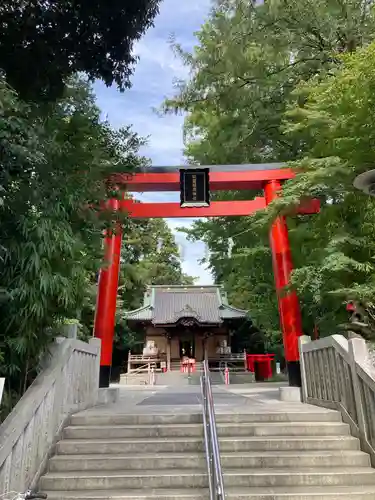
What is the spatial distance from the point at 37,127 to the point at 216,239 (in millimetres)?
11969

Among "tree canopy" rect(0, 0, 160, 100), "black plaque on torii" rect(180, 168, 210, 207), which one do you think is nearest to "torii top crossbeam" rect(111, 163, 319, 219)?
"black plaque on torii" rect(180, 168, 210, 207)

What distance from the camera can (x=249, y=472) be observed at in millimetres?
3955

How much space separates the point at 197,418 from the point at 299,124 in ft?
18.1

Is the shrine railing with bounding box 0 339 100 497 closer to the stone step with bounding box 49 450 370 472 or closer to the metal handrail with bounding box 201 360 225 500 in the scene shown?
the stone step with bounding box 49 450 370 472

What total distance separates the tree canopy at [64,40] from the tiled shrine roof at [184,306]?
18.0 metres

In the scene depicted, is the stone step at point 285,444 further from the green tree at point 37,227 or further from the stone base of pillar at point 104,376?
the stone base of pillar at point 104,376

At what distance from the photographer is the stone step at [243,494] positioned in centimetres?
356

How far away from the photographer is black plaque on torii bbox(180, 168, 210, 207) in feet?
30.2

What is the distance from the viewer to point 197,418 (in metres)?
4.84

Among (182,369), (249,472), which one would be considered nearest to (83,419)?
(249,472)

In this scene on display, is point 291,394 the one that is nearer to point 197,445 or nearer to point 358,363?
point 358,363

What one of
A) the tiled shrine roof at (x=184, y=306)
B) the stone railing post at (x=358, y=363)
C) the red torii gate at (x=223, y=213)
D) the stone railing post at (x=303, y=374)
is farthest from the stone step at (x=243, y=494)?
the tiled shrine roof at (x=184, y=306)

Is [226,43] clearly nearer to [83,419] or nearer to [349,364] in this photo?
[349,364]

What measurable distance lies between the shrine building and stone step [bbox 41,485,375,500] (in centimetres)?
1832
